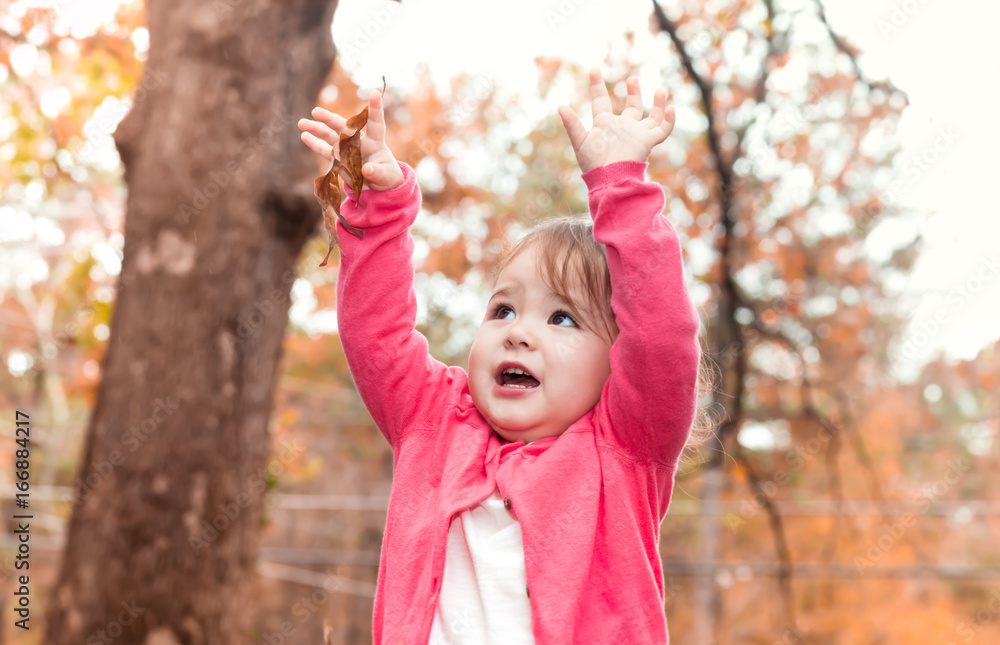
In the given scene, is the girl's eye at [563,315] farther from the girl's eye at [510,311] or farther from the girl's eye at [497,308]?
the girl's eye at [497,308]

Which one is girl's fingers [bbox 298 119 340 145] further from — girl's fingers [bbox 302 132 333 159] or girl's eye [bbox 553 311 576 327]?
girl's eye [bbox 553 311 576 327]

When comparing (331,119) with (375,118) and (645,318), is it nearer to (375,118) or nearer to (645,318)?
(375,118)

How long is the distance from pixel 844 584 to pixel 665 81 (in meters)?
10.4

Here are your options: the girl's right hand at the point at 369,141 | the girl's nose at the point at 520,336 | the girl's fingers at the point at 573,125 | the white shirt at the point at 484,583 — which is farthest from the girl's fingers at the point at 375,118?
the white shirt at the point at 484,583

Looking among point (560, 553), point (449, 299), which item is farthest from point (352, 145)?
point (449, 299)

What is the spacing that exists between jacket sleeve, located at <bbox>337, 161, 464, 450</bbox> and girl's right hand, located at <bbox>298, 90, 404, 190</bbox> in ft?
0.09

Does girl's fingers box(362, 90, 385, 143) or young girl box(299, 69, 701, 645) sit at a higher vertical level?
girl's fingers box(362, 90, 385, 143)

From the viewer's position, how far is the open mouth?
1.56m

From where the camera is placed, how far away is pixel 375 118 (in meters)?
1.50

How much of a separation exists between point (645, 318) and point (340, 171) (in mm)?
584

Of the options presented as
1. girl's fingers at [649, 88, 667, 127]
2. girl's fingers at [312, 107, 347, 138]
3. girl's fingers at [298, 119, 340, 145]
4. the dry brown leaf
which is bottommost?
the dry brown leaf

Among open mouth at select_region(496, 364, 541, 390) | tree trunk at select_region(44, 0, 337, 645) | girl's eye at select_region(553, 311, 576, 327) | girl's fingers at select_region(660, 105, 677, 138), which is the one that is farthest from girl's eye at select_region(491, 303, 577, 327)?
tree trunk at select_region(44, 0, 337, 645)

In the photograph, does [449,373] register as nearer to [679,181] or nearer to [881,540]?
[679,181]

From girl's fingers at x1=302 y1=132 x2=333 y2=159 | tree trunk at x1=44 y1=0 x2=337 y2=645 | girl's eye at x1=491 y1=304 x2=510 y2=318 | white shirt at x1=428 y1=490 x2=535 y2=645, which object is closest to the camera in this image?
white shirt at x1=428 y1=490 x2=535 y2=645
